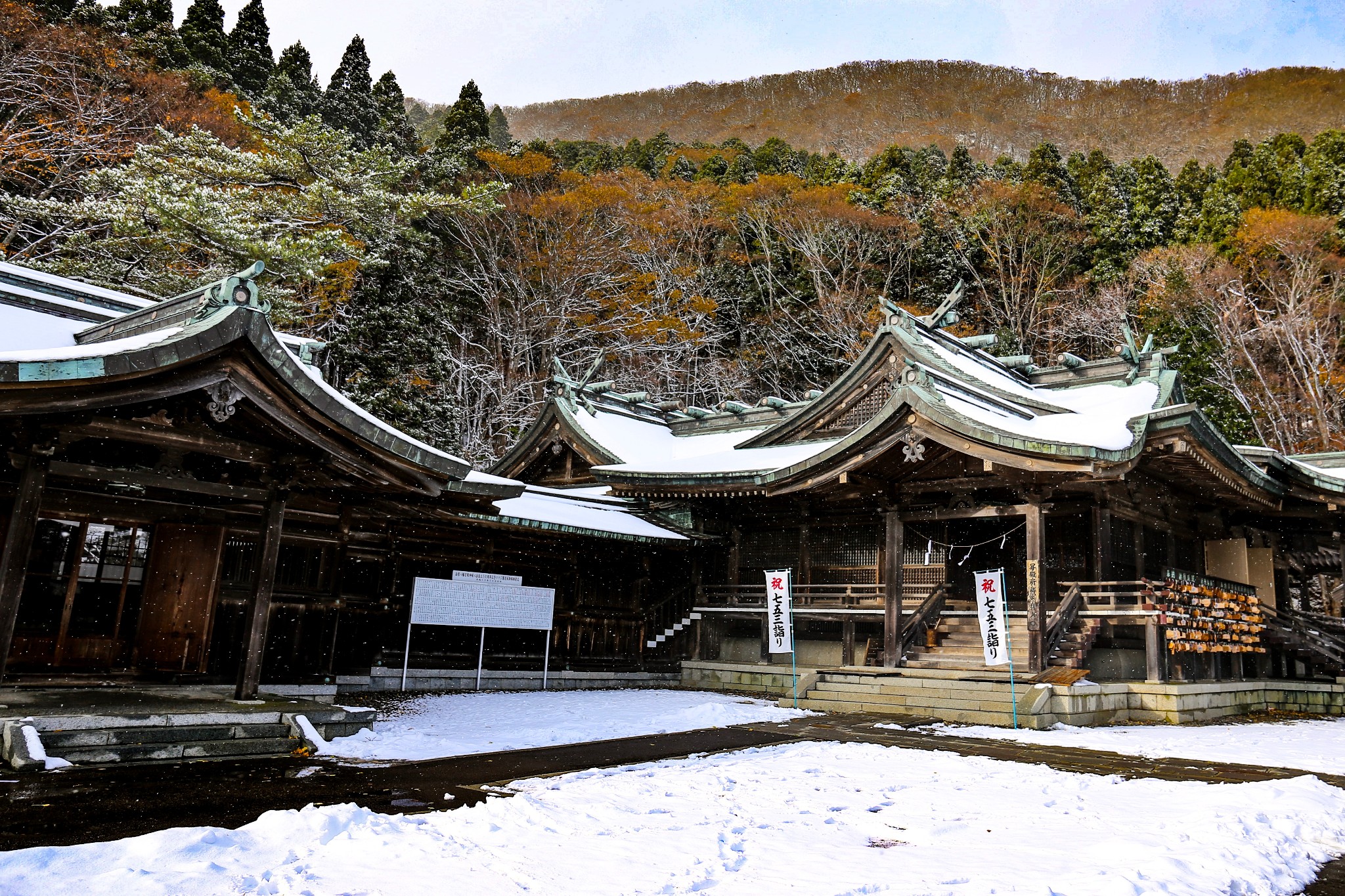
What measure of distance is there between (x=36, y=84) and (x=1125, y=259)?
→ 40827 mm

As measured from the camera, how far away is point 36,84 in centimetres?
2434

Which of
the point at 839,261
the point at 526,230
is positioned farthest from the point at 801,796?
the point at 839,261

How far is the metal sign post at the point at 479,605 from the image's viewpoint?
14352mm

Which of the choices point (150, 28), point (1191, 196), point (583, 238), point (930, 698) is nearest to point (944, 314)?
point (930, 698)

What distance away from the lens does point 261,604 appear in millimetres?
9852

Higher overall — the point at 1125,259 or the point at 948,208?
the point at 948,208

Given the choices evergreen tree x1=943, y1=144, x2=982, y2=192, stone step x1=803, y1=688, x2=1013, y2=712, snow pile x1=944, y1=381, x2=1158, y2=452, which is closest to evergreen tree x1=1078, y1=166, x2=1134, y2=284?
evergreen tree x1=943, y1=144, x2=982, y2=192

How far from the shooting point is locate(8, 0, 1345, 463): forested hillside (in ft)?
80.6

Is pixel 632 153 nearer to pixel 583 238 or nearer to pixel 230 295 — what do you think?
pixel 583 238

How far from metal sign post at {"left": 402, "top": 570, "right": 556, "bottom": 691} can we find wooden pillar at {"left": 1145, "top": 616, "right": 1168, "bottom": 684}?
10.3 m

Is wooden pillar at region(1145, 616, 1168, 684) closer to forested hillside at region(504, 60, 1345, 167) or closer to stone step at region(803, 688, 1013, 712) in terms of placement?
stone step at region(803, 688, 1013, 712)

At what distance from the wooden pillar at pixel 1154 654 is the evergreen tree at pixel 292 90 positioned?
109ft

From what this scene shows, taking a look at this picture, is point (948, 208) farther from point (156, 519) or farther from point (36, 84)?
point (156, 519)

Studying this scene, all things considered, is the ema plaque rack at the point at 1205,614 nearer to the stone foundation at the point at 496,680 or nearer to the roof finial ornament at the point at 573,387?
the stone foundation at the point at 496,680
